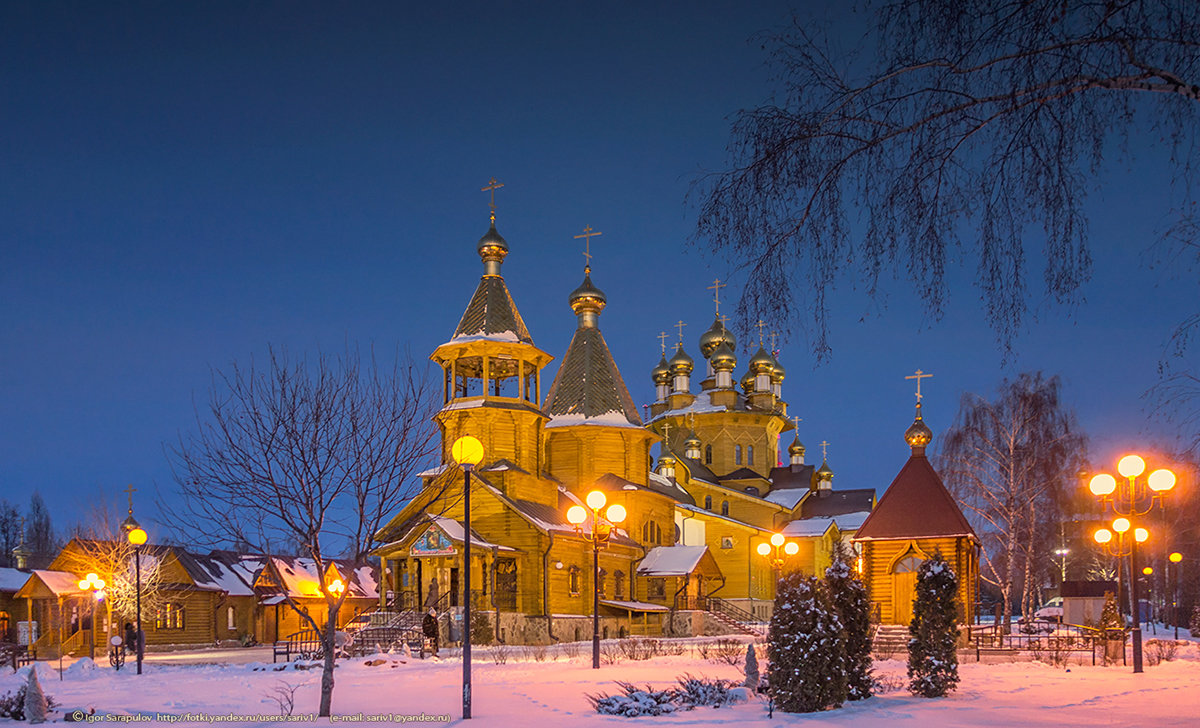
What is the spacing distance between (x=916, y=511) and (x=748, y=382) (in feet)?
118

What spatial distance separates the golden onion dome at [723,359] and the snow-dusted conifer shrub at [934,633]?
46.1 metres

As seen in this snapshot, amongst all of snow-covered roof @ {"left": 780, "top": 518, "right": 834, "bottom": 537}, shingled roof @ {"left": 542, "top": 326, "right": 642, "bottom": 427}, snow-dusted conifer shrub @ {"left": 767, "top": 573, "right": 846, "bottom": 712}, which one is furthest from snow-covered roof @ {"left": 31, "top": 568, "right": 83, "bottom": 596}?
snow-covered roof @ {"left": 780, "top": 518, "right": 834, "bottom": 537}

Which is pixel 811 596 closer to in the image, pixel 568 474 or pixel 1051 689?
pixel 1051 689

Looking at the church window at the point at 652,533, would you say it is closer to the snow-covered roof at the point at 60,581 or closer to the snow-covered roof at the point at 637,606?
the snow-covered roof at the point at 637,606

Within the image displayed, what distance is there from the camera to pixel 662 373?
66.4 metres

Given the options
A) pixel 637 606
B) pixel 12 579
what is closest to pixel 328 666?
pixel 637 606

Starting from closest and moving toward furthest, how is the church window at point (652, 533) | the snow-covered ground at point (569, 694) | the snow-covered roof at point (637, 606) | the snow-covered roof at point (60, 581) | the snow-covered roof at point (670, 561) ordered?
the snow-covered ground at point (569, 694) < the snow-covered roof at point (60, 581) < the snow-covered roof at point (637, 606) < the snow-covered roof at point (670, 561) < the church window at point (652, 533)

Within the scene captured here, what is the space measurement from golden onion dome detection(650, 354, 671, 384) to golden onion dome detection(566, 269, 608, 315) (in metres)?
22.9

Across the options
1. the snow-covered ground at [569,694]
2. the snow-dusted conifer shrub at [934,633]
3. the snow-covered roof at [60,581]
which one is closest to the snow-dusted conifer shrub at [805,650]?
the snow-covered ground at [569,694]

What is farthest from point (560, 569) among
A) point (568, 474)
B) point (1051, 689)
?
point (1051, 689)

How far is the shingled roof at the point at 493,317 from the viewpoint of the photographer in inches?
1449

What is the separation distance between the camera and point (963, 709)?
40.3 ft

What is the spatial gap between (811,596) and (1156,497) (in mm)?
9633

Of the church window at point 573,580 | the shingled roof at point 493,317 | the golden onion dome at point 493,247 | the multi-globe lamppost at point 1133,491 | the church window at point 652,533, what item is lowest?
the church window at point 573,580
